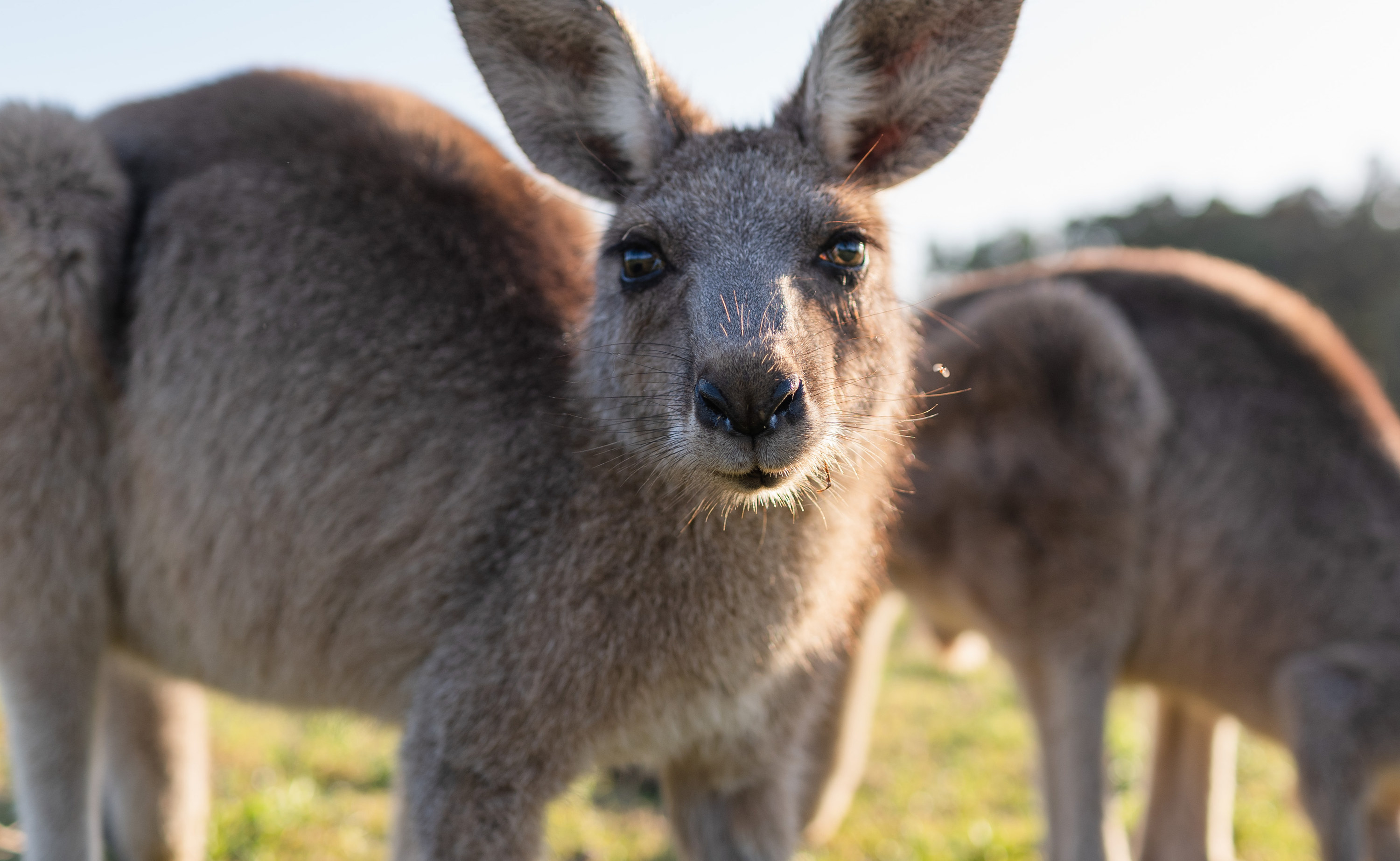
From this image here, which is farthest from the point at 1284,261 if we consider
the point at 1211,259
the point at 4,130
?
the point at 4,130

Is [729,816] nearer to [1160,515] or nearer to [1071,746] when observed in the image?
[1071,746]

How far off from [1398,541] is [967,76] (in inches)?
131

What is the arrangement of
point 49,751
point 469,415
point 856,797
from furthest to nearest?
point 856,797 < point 49,751 < point 469,415

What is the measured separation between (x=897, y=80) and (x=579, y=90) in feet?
3.17

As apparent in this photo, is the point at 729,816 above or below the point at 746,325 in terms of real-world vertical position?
below

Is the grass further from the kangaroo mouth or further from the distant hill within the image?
the distant hill

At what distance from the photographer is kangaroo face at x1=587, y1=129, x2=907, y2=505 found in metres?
2.32

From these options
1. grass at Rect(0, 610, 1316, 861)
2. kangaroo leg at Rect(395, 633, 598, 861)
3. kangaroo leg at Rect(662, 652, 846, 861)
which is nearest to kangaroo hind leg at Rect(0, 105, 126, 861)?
grass at Rect(0, 610, 1316, 861)

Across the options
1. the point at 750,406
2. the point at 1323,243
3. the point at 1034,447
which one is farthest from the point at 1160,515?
the point at 1323,243

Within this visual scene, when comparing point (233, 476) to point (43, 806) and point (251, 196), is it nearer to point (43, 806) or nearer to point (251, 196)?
point (251, 196)

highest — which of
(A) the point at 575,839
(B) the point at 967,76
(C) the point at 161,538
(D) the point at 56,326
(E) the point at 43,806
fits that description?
(B) the point at 967,76

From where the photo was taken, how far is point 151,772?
414 cm

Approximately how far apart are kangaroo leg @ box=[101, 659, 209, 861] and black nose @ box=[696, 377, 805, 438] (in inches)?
117

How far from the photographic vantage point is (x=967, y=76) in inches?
116
